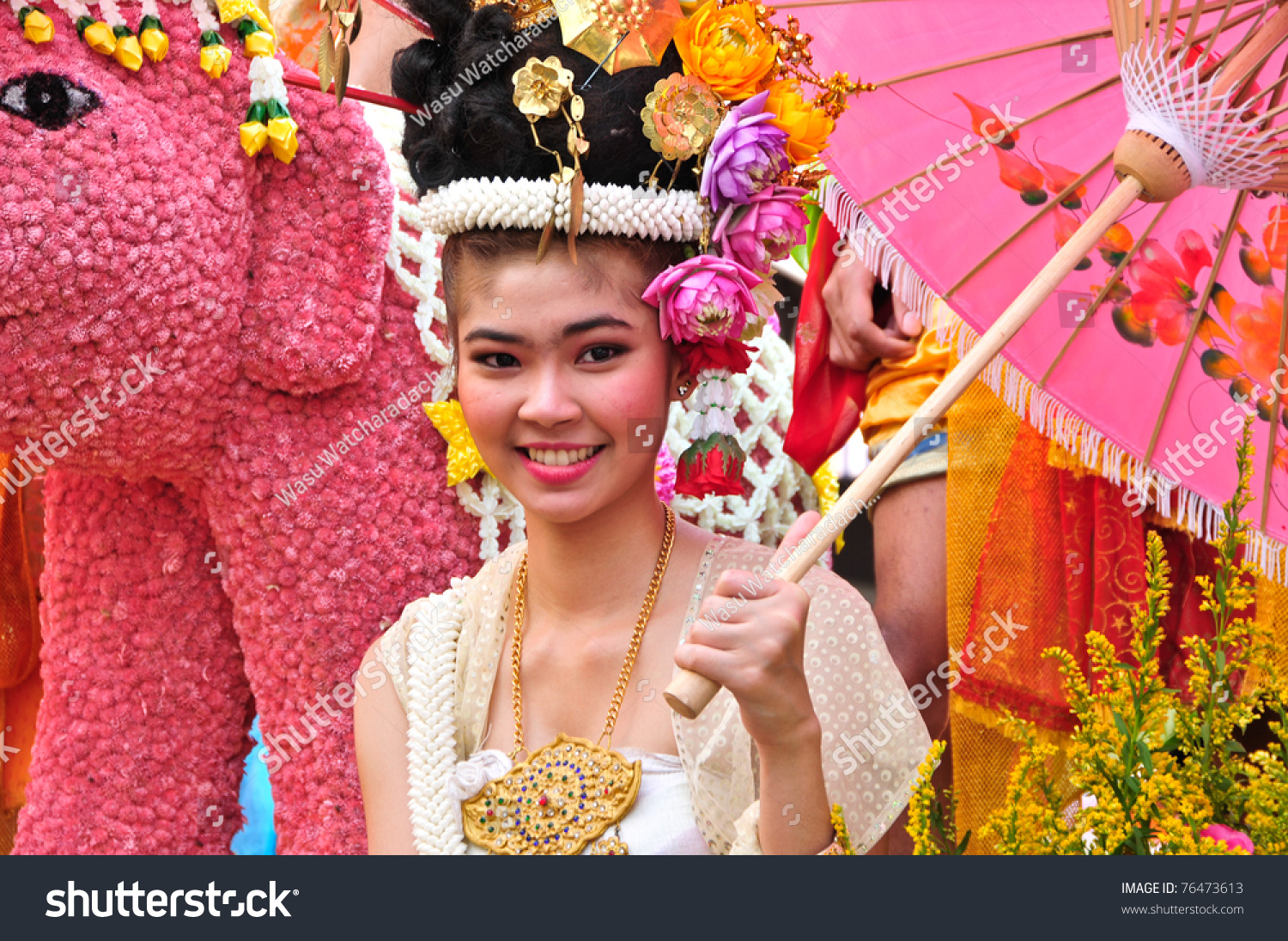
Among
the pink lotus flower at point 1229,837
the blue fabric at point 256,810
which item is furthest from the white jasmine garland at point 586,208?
the blue fabric at point 256,810

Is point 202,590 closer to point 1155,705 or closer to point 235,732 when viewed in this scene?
point 235,732

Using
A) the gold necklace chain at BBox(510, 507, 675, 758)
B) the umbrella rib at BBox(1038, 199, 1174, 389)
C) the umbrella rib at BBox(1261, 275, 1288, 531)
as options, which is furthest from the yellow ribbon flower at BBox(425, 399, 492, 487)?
the umbrella rib at BBox(1261, 275, 1288, 531)

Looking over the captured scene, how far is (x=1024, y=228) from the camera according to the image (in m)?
1.53

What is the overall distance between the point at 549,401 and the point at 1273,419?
82 cm

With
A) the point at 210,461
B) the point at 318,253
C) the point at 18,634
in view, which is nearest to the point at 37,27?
the point at 318,253

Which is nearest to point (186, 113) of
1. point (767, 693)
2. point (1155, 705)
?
point (767, 693)

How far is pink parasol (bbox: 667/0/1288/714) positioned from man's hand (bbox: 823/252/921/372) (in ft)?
1.52

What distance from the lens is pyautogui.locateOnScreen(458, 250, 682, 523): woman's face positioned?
1411 mm

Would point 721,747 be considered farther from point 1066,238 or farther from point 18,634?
point 18,634

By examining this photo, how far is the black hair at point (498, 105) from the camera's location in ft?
4.71

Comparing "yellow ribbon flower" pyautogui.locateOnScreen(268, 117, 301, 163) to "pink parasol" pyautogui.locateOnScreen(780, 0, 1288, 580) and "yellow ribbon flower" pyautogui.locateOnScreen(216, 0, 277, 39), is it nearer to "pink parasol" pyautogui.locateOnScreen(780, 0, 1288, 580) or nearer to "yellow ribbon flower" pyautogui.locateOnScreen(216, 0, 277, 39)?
"yellow ribbon flower" pyautogui.locateOnScreen(216, 0, 277, 39)

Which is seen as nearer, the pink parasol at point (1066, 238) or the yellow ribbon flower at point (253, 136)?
the pink parasol at point (1066, 238)

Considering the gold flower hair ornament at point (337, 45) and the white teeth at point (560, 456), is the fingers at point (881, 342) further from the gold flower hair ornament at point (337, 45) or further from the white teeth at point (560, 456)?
the gold flower hair ornament at point (337, 45)
